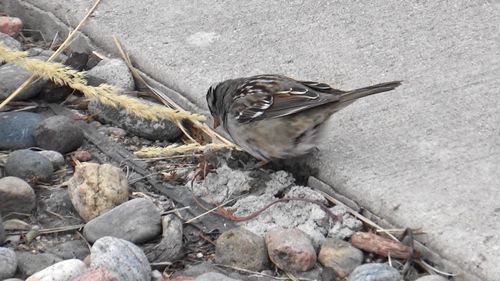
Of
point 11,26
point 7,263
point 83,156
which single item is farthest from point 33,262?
point 11,26

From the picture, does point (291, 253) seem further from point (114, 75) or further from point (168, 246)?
point (114, 75)

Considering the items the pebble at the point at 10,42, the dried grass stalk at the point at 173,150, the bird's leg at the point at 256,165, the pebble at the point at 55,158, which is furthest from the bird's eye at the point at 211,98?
the pebble at the point at 10,42

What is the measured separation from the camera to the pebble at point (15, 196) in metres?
4.91

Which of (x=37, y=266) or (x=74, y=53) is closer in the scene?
(x=37, y=266)

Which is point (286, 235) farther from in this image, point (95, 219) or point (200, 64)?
point (200, 64)

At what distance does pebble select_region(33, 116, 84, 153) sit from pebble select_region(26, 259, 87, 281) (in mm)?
1196

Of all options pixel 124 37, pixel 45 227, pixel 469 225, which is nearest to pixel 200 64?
pixel 124 37

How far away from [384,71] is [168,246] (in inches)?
72.9

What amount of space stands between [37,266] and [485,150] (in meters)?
2.13

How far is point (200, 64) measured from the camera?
618 cm

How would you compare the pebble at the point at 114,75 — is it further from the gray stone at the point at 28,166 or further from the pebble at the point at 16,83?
the gray stone at the point at 28,166

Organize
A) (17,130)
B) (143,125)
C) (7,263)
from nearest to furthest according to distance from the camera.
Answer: (7,263) < (17,130) < (143,125)

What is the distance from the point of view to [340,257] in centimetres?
454

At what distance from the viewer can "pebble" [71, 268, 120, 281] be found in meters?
4.14
